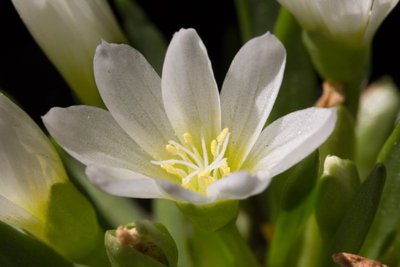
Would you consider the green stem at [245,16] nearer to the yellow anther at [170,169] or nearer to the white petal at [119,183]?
the yellow anther at [170,169]

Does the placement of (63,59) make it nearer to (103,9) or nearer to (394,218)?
(103,9)

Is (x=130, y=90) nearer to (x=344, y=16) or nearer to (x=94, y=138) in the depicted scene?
(x=94, y=138)

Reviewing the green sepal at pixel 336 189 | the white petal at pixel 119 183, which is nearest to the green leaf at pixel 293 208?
the green sepal at pixel 336 189

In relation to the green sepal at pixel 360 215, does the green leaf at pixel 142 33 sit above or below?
above

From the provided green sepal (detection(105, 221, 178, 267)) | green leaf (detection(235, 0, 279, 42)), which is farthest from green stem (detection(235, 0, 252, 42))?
green sepal (detection(105, 221, 178, 267))

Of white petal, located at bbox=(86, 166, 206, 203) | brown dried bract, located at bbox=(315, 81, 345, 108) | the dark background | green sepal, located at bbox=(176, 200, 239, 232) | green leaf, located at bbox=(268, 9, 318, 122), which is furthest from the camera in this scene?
the dark background

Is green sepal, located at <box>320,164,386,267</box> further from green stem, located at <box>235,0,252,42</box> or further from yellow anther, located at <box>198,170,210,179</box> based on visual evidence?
green stem, located at <box>235,0,252,42</box>

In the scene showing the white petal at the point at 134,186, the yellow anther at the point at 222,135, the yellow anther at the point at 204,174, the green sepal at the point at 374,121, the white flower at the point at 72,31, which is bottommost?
the green sepal at the point at 374,121
